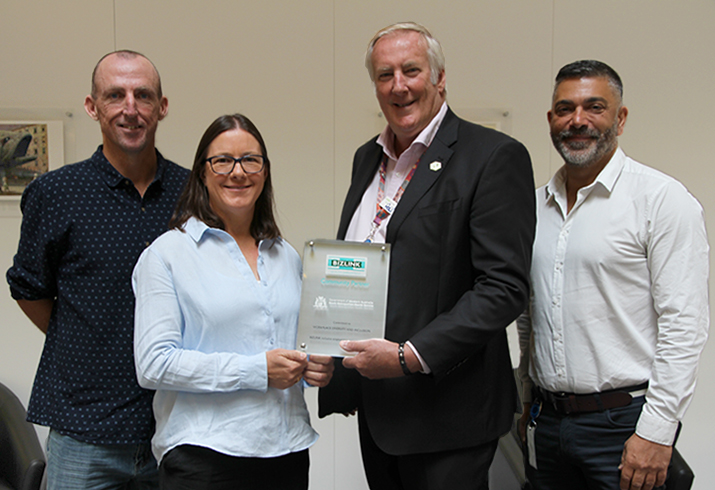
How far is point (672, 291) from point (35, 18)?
3725 millimetres

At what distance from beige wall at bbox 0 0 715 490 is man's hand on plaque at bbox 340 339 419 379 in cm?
200

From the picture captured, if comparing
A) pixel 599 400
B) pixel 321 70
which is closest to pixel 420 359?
pixel 599 400

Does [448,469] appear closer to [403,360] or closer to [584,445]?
[403,360]

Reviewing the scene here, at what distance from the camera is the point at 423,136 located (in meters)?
1.77

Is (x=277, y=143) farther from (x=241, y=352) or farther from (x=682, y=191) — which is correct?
(x=682, y=191)

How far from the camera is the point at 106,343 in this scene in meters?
Result: 1.81

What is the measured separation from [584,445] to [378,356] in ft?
2.67

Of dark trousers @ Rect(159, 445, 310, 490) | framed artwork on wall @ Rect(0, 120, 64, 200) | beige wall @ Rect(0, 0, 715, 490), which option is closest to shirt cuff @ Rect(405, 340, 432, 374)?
dark trousers @ Rect(159, 445, 310, 490)

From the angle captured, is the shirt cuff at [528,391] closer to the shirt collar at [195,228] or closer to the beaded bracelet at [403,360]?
the beaded bracelet at [403,360]

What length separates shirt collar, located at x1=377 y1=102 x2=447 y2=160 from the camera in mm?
1774

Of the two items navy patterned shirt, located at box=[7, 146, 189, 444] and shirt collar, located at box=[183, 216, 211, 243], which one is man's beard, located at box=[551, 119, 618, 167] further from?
navy patterned shirt, located at box=[7, 146, 189, 444]

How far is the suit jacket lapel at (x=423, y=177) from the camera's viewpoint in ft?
5.44

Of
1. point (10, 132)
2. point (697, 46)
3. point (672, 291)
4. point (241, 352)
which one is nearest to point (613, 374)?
point (672, 291)

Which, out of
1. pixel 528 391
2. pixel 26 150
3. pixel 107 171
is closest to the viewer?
pixel 107 171
